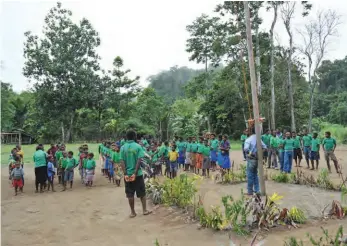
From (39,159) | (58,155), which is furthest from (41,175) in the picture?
(58,155)

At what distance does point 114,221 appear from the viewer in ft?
21.9

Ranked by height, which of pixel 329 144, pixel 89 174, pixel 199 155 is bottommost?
pixel 89 174

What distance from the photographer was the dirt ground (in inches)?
209

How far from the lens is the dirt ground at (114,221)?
17.5ft

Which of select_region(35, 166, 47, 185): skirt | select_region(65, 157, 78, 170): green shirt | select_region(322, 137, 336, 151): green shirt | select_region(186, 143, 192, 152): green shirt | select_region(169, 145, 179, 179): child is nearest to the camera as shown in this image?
select_region(35, 166, 47, 185): skirt

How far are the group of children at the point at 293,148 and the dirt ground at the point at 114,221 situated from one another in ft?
9.44

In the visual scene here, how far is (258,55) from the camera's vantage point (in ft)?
85.5

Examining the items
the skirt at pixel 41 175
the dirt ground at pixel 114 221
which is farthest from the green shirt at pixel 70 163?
the dirt ground at pixel 114 221

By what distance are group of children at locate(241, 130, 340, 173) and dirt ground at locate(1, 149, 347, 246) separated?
2.88m

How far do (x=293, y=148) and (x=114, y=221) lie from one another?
27.3 feet

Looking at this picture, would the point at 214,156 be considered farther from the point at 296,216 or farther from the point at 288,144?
the point at 296,216

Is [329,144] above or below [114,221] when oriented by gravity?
above

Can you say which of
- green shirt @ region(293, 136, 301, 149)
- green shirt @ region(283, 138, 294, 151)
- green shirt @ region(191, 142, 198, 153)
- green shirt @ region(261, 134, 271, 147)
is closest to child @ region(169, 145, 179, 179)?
green shirt @ region(191, 142, 198, 153)

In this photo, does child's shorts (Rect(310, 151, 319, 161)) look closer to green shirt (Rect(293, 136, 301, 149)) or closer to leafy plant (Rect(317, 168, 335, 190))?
green shirt (Rect(293, 136, 301, 149))
